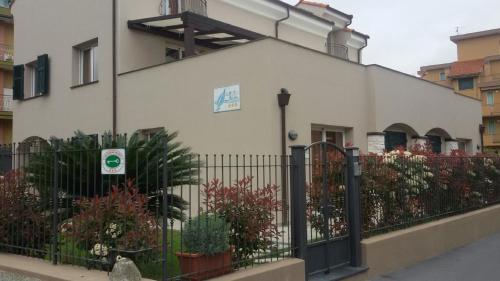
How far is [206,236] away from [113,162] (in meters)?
1.31

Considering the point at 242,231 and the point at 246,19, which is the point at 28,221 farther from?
the point at 246,19

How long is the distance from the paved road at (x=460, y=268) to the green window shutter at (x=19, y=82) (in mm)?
15371

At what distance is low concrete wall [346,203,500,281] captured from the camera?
7.64 meters

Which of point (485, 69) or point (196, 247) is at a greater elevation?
point (485, 69)

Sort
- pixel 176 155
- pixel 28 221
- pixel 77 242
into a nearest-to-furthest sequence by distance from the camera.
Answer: pixel 77 242 → pixel 176 155 → pixel 28 221

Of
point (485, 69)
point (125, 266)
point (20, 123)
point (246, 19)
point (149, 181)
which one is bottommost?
point (125, 266)

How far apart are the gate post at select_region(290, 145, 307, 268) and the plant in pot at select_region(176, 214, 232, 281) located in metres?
1.25

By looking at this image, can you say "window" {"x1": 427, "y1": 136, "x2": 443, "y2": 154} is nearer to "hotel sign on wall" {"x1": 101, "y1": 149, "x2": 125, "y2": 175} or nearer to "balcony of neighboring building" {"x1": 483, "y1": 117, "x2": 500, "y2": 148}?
"hotel sign on wall" {"x1": 101, "y1": 149, "x2": 125, "y2": 175}

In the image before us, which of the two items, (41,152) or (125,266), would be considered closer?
(125,266)

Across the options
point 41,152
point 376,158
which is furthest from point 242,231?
point 376,158

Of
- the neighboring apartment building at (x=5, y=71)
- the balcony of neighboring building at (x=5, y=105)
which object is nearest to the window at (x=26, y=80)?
the balcony of neighboring building at (x=5, y=105)

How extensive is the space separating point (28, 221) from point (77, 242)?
1.33 metres

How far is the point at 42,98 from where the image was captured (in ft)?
57.0

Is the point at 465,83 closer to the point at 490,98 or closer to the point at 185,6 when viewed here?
the point at 490,98
